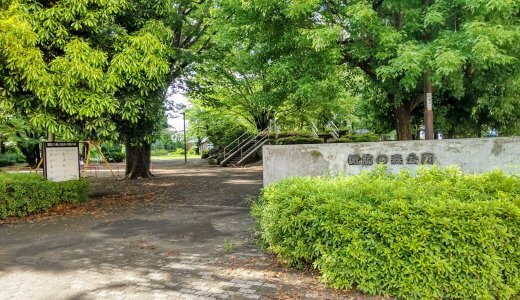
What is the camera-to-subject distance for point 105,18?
313 inches

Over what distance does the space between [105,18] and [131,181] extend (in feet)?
27.0

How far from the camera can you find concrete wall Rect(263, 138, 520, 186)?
615 centimetres

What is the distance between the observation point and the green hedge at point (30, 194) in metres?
7.83

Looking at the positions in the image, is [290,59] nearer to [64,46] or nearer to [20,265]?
[64,46]

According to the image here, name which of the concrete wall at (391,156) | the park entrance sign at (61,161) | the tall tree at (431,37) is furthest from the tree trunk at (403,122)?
the park entrance sign at (61,161)

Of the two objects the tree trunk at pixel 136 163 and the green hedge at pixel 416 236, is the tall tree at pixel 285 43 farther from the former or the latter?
the tree trunk at pixel 136 163

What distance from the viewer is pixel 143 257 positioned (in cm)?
515

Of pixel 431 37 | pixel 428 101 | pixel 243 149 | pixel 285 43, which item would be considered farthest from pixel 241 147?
pixel 431 37

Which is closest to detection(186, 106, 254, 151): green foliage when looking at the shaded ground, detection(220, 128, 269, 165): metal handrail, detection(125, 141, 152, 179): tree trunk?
detection(220, 128, 269, 165): metal handrail

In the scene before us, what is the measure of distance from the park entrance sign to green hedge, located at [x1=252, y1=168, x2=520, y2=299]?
709 centimetres

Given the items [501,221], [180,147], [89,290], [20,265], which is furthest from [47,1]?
[180,147]

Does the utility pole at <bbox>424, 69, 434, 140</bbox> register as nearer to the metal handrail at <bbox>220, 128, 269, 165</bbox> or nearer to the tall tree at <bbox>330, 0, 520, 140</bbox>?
the tall tree at <bbox>330, 0, 520, 140</bbox>

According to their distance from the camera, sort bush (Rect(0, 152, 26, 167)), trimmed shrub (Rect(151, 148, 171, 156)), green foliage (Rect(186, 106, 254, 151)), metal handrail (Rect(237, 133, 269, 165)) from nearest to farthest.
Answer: metal handrail (Rect(237, 133, 269, 165)) → green foliage (Rect(186, 106, 254, 151)) → bush (Rect(0, 152, 26, 167)) → trimmed shrub (Rect(151, 148, 171, 156))

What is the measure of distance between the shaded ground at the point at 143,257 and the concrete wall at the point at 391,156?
1.48m
